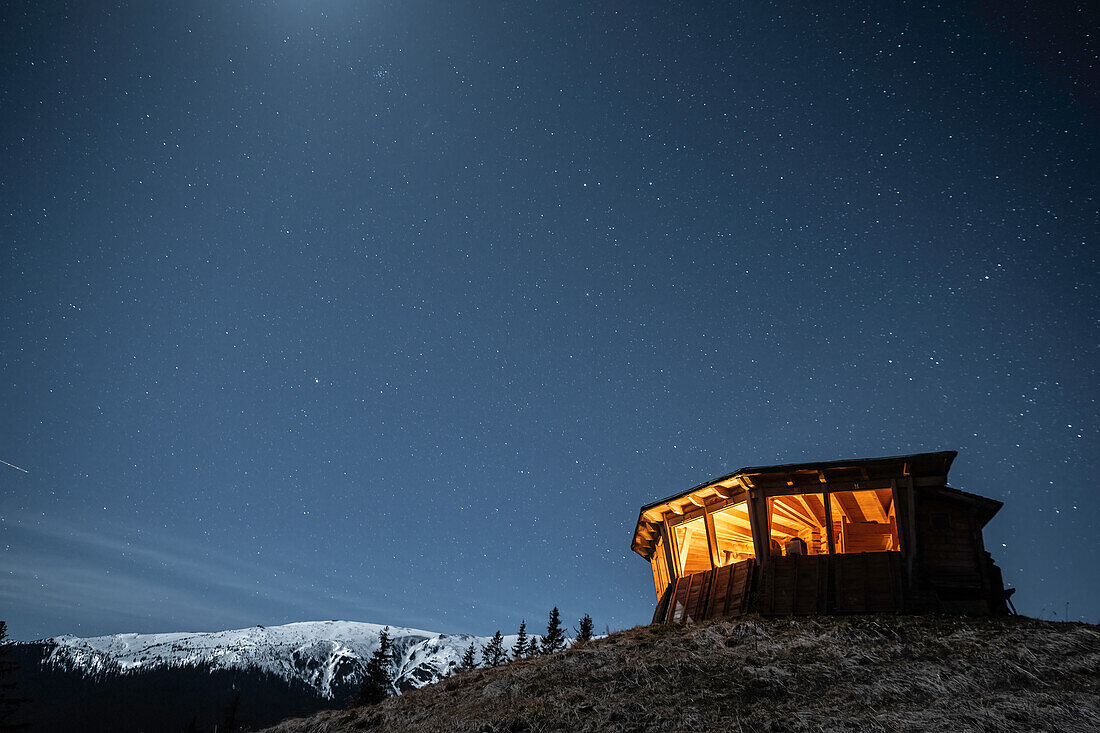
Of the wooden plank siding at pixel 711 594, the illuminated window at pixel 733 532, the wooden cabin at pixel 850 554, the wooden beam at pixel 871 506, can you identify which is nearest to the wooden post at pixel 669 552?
the wooden cabin at pixel 850 554

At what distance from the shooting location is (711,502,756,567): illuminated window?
1061 inches

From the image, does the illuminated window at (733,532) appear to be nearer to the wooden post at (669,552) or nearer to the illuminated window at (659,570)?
the wooden post at (669,552)

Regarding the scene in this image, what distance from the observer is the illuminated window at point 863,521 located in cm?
2508

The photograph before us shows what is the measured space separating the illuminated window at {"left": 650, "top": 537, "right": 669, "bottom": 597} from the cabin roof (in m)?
7.23

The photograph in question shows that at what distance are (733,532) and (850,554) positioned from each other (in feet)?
29.5

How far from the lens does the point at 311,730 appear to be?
20219mm

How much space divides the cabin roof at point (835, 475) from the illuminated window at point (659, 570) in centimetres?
723

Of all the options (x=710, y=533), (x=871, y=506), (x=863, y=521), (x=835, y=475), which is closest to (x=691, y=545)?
(x=710, y=533)

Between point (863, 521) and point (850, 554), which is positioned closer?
point (850, 554)

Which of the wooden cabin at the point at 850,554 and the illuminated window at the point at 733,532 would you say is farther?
the illuminated window at the point at 733,532

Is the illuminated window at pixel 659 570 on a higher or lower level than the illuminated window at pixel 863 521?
lower

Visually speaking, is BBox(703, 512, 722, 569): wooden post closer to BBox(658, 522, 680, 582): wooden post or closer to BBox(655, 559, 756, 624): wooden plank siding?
BBox(655, 559, 756, 624): wooden plank siding

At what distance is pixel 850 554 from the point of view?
22203 mm

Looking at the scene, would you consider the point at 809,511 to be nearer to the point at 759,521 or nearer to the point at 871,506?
the point at 871,506
